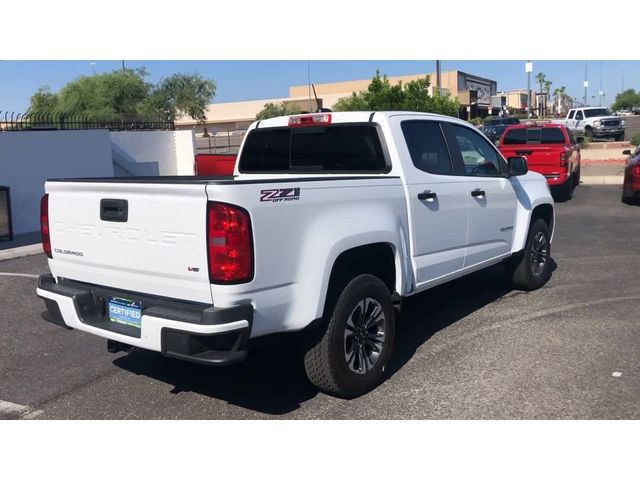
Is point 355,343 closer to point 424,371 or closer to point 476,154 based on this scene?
point 424,371

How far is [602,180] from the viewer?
18344 mm

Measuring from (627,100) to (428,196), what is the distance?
474 feet

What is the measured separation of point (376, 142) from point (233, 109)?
87.7m

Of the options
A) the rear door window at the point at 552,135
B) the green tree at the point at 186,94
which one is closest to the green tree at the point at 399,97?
the rear door window at the point at 552,135

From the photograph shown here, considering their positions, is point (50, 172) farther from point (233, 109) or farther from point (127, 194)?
point (233, 109)

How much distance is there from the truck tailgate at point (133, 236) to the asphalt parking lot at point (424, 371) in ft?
2.36

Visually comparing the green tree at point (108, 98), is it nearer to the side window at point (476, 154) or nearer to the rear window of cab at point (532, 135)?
the rear window of cab at point (532, 135)

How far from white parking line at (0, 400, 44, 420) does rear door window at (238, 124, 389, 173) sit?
8.90 feet

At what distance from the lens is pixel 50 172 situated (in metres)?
13.9

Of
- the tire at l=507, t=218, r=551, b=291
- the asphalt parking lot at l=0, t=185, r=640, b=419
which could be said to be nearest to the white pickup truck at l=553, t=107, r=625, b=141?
the tire at l=507, t=218, r=551, b=291

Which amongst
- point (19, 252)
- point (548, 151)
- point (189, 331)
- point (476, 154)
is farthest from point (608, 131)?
point (189, 331)

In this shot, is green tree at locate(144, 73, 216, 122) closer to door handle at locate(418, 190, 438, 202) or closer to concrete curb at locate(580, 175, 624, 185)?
concrete curb at locate(580, 175, 624, 185)

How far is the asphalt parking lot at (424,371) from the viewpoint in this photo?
14.0 ft

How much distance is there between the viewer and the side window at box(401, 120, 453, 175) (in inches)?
206
